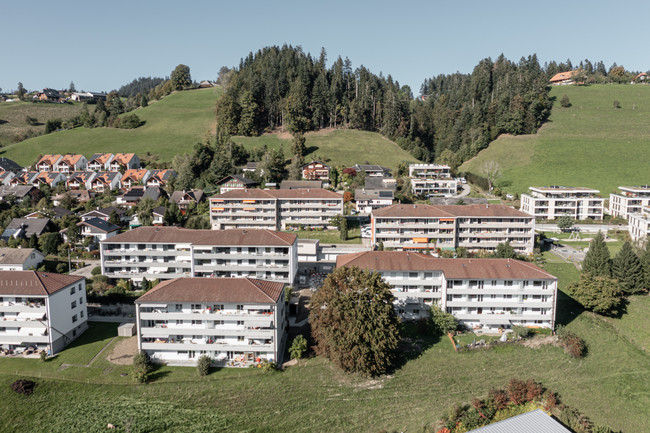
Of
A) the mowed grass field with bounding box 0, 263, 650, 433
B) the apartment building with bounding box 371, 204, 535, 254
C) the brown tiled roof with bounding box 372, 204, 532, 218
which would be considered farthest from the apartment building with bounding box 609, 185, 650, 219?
the mowed grass field with bounding box 0, 263, 650, 433

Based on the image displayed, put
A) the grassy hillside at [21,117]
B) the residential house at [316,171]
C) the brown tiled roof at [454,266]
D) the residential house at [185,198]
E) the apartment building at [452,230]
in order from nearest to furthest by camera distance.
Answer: the brown tiled roof at [454,266]
the apartment building at [452,230]
the residential house at [185,198]
the residential house at [316,171]
the grassy hillside at [21,117]

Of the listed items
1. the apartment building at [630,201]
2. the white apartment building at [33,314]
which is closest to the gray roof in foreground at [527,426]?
the white apartment building at [33,314]

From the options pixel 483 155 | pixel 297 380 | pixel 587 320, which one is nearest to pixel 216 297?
pixel 297 380

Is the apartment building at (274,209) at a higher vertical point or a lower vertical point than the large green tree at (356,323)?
higher

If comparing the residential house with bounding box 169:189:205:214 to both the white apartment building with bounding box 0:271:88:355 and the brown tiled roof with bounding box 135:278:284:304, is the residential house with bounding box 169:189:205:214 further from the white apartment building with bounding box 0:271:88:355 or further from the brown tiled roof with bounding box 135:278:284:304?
the brown tiled roof with bounding box 135:278:284:304

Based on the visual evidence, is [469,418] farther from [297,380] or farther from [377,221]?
[377,221]

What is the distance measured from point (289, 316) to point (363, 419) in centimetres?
1852

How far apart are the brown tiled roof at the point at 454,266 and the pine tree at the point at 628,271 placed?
1473 cm

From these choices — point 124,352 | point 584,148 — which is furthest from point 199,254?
point 584,148

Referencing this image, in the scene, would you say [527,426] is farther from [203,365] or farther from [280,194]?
[280,194]

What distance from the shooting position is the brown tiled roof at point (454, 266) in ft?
156

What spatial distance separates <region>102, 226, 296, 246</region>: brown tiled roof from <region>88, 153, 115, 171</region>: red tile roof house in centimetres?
7326

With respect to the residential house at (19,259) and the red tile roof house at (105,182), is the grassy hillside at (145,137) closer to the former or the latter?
the red tile roof house at (105,182)

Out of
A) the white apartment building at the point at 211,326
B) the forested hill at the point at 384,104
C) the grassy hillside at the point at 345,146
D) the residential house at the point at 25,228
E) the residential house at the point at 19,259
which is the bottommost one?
the white apartment building at the point at 211,326
